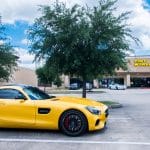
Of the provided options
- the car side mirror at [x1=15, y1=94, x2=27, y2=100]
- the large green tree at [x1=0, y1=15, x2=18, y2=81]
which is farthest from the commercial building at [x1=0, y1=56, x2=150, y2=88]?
the car side mirror at [x1=15, y1=94, x2=27, y2=100]

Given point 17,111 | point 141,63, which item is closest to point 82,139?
point 17,111

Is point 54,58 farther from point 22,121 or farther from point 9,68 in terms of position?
point 22,121

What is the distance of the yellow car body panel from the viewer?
36.0ft

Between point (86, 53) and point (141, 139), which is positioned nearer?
point (141, 139)

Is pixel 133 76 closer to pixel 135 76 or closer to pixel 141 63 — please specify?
pixel 135 76

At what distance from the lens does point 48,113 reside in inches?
437

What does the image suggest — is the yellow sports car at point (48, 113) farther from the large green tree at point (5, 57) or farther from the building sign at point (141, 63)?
the building sign at point (141, 63)

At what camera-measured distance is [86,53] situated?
22984 millimetres

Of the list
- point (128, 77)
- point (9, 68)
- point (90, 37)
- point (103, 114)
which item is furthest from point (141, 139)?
point (128, 77)

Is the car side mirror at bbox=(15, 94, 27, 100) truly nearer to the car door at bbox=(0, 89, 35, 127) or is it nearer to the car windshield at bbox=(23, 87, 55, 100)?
the car door at bbox=(0, 89, 35, 127)

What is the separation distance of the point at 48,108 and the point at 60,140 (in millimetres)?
1186

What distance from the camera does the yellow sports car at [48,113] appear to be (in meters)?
10.9

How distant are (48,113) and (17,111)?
0.87 m

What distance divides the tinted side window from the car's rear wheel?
150 cm
